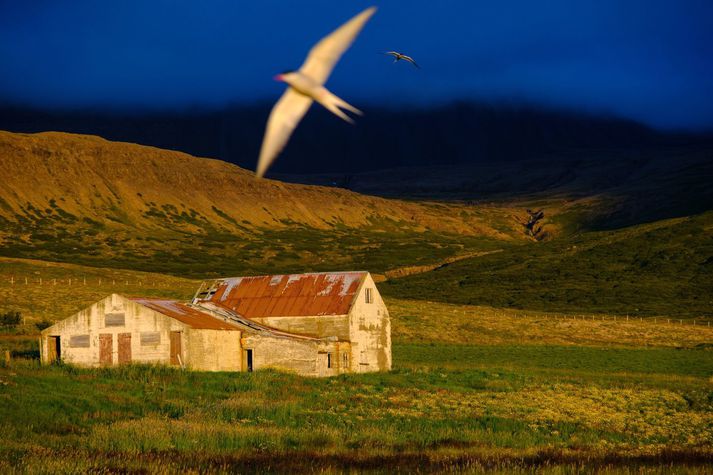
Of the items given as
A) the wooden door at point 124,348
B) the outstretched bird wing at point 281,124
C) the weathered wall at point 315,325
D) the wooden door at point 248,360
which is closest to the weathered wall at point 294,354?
the wooden door at point 248,360

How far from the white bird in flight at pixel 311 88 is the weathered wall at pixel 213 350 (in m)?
38.7

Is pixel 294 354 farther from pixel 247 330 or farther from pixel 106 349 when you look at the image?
pixel 106 349

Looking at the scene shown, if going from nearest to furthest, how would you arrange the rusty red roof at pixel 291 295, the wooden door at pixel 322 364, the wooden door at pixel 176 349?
the wooden door at pixel 176 349
the wooden door at pixel 322 364
the rusty red roof at pixel 291 295

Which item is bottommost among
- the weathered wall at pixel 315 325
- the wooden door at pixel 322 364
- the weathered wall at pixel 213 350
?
the wooden door at pixel 322 364

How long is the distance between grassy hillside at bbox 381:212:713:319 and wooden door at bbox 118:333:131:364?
2764 inches

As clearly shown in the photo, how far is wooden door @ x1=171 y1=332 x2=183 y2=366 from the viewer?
151 ft

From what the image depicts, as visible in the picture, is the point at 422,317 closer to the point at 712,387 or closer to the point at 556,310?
the point at 556,310

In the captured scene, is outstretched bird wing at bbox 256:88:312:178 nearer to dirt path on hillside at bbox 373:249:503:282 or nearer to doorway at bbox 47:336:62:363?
doorway at bbox 47:336:62:363

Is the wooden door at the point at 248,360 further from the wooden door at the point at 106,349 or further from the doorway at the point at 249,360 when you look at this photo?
the wooden door at the point at 106,349

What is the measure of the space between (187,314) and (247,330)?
3054 millimetres

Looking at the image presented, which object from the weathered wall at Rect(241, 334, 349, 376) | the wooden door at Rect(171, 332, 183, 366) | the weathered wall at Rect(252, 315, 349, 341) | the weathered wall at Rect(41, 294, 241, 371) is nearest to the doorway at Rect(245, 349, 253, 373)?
the weathered wall at Rect(241, 334, 349, 376)

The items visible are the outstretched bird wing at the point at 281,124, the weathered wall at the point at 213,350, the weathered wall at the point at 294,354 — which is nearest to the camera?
the outstretched bird wing at the point at 281,124

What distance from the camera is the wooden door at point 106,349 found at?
46.1 metres

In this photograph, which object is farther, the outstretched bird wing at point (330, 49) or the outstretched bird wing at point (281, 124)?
the outstretched bird wing at point (330, 49)
